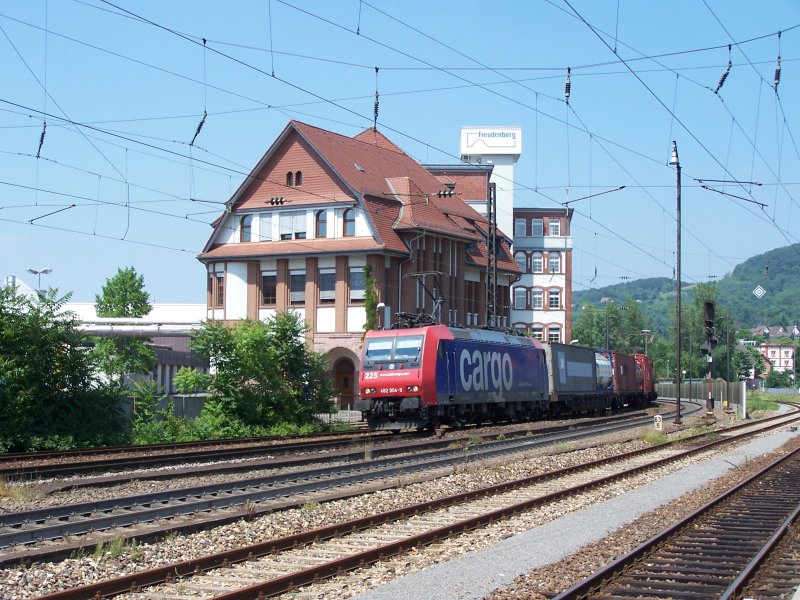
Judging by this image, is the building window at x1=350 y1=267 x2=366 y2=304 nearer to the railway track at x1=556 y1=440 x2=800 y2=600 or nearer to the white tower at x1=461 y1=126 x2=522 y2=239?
the white tower at x1=461 y1=126 x2=522 y2=239

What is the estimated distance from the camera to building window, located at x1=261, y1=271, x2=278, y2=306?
53359 mm

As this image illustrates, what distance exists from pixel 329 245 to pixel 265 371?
17.8 m

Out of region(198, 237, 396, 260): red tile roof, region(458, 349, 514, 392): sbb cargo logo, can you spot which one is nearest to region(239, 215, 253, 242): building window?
region(198, 237, 396, 260): red tile roof

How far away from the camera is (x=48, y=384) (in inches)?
1051

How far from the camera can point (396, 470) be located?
19.3 meters

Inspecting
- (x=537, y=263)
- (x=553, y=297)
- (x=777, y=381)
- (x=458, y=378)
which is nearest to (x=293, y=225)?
(x=458, y=378)

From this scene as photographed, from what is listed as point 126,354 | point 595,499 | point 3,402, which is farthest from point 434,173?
point 595,499

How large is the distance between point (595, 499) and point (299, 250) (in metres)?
36.6

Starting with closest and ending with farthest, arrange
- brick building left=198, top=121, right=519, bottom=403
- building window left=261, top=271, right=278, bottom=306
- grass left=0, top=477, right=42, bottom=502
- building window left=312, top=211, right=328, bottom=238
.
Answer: grass left=0, top=477, right=42, bottom=502 → brick building left=198, top=121, right=519, bottom=403 → building window left=312, top=211, right=328, bottom=238 → building window left=261, top=271, right=278, bottom=306

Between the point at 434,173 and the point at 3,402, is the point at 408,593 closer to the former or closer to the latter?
the point at 3,402

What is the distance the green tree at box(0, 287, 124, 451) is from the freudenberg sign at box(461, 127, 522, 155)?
187 feet

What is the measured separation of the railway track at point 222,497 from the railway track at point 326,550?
62.2 inches

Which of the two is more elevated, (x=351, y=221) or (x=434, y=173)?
(x=434, y=173)

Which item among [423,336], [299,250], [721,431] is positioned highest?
[299,250]
